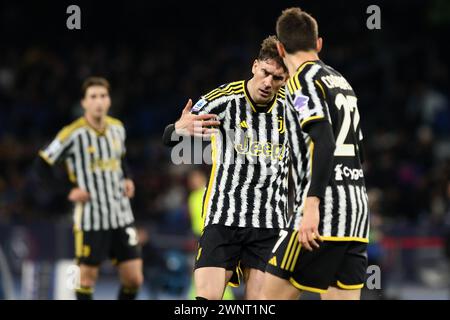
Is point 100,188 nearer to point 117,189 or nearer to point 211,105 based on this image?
point 117,189

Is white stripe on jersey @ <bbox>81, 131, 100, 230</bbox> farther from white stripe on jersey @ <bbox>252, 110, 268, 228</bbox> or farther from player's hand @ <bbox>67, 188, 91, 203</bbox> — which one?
white stripe on jersey @ <bbox>252, 110, 268, 228</bbox>

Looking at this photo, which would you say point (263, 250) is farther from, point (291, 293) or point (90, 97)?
point (90, 97)

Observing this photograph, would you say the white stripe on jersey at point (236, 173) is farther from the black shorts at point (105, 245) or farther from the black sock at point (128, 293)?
the black sock at point (128, 293)

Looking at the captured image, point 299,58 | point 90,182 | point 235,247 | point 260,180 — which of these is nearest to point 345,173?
point 299,58

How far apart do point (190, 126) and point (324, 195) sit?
1.19 meters

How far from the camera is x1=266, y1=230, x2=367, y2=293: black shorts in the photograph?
5.12 m

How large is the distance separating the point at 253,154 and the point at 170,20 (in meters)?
15.9

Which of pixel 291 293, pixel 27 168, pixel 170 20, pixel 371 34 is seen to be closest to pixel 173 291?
pixel 27 168

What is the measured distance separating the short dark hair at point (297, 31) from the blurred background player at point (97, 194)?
355cm

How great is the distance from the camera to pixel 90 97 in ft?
27.7

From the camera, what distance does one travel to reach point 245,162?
623 centimetres

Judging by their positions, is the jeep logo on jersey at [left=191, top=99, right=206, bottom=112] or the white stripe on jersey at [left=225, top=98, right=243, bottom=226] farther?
the white stripe on jersey at [left=225, top=98, right=243, bottom=226]

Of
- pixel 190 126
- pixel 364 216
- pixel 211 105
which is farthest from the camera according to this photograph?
pixel 211 105

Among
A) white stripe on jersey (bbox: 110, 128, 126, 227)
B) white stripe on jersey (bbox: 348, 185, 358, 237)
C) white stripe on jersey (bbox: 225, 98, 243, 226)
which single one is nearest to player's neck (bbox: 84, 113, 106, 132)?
white stripe on jersey (bbox: 110, 128, 126, 227)
